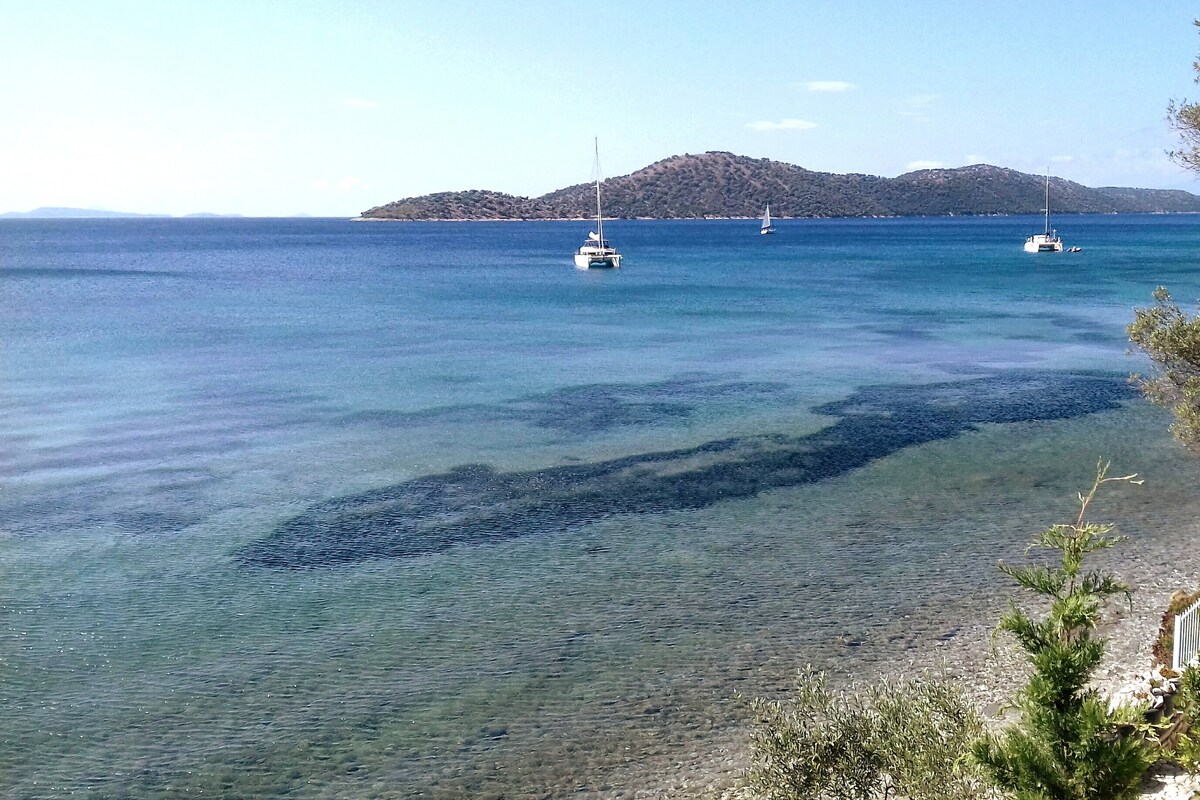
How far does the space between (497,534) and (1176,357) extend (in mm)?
14843

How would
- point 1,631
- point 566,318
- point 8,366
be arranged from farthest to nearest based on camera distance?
point 566,318 < point 8,366 < point 1,631

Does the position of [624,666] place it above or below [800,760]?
below

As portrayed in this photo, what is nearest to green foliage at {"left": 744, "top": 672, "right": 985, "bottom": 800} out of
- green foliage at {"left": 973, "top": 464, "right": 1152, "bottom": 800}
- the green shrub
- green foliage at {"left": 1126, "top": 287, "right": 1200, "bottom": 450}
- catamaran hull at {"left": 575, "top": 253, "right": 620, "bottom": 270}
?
green foliage at {"left": 973, "top": 464, "right": 1152, "bottom": 800}

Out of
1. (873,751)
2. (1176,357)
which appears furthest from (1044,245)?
(873,751)

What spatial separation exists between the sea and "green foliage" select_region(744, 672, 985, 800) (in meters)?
3.39

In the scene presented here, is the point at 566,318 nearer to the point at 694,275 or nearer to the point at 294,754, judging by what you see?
the point at 694,275

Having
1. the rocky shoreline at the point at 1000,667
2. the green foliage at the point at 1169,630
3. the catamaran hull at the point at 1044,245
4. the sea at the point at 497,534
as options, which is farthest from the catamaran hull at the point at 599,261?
the green foliage at the point at 1169,630

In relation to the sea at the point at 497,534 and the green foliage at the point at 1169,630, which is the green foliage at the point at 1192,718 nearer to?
the green foliage at the point at 1169,630

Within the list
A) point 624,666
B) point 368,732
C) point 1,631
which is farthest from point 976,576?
point 1,631

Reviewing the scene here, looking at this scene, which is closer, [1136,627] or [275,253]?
[1136,627]

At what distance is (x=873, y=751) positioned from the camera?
11.3 metres

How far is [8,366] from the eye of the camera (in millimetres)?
49688

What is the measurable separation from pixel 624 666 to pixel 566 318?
52.5 metres

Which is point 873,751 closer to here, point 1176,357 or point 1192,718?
point 1192,718
